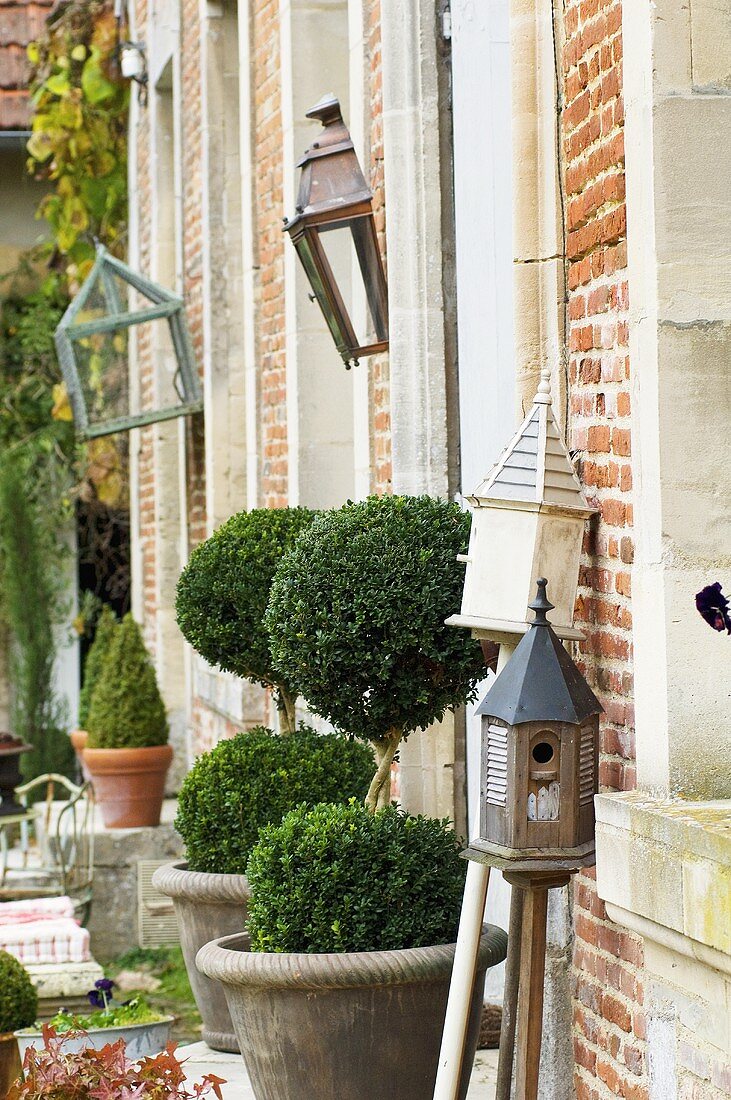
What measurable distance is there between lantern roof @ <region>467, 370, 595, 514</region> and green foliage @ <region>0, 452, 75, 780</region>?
836 centimetres

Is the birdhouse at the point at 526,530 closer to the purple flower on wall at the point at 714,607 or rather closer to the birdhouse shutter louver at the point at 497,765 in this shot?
the birdhouse shutter louver at the point at 497,765

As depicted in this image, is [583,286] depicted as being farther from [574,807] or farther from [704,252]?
[574,807]

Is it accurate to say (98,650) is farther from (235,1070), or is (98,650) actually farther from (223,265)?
(235,1070)

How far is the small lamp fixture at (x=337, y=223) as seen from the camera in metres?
4.81

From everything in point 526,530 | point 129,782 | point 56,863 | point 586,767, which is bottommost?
point 56,863

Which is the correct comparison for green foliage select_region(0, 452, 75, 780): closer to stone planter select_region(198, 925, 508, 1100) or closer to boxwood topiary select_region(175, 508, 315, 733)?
boxwood topiary select_region(175, 508, 315, 733)

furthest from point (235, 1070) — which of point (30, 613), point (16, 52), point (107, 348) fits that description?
point (16, 52)

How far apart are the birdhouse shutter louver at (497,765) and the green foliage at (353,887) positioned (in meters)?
0.65

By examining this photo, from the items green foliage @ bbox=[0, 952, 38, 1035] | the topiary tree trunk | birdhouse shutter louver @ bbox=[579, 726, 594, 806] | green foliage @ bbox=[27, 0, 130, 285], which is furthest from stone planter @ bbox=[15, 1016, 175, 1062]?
green foliage @ bbox=[27, 0, 130, 285]

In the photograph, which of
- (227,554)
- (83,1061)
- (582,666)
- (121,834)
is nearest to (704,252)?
(582,666)

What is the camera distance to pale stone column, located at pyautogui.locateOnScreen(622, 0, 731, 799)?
113 inches

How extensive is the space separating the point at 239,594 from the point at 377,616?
1422mm

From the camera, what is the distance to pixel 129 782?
28.5 feet

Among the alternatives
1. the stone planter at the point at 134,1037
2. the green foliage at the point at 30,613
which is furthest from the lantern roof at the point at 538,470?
the green foliage at the point at 30,613
